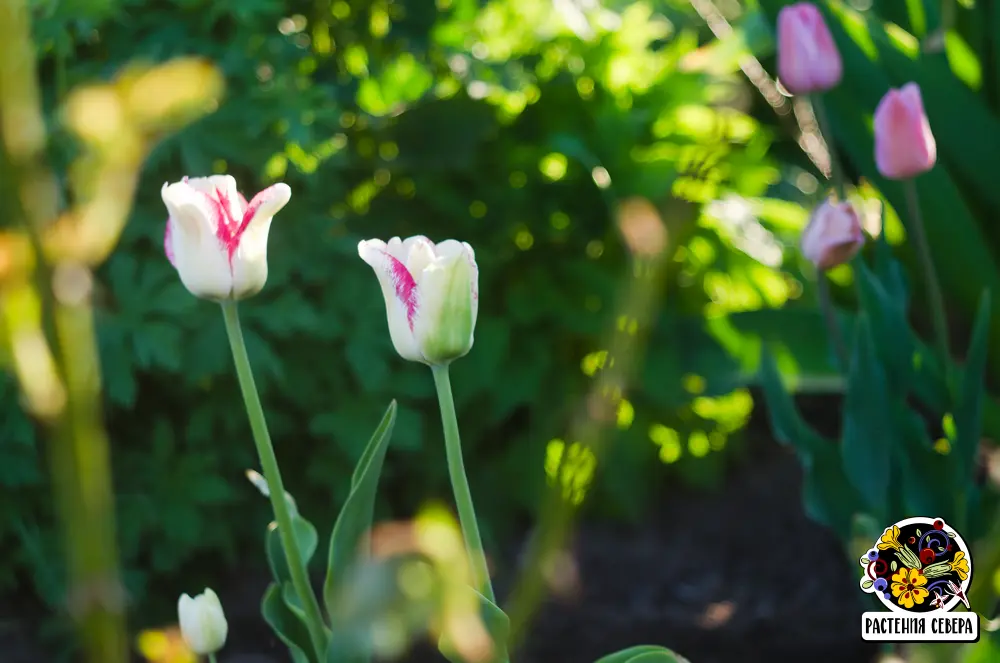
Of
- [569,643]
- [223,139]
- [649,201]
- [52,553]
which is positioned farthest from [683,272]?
[52,553]

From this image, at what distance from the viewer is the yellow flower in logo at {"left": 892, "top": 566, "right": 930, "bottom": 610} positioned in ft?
3.75

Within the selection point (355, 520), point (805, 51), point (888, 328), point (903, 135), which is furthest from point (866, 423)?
point (355, 520)

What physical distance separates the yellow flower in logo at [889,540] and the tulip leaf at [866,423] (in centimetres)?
24

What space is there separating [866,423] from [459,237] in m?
1.25

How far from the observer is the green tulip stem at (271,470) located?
846 mm

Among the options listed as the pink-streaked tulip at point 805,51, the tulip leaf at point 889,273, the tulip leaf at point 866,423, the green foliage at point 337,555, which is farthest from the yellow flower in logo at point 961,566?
the pink-streaked tulip at point 805,51

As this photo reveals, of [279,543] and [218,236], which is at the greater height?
[218,236]

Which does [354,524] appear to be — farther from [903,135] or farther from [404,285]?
[903,135]

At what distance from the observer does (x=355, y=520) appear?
936 millimetres

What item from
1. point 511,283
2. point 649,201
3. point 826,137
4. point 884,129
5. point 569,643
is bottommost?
point 569,643

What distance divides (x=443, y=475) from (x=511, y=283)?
50 cm

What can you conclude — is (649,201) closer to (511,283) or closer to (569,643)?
(511,283)

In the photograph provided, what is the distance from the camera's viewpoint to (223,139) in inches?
78.7

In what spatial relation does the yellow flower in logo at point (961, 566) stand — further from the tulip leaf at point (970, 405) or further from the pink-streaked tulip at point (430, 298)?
the pink-streaked tulip at point (430, 298)
